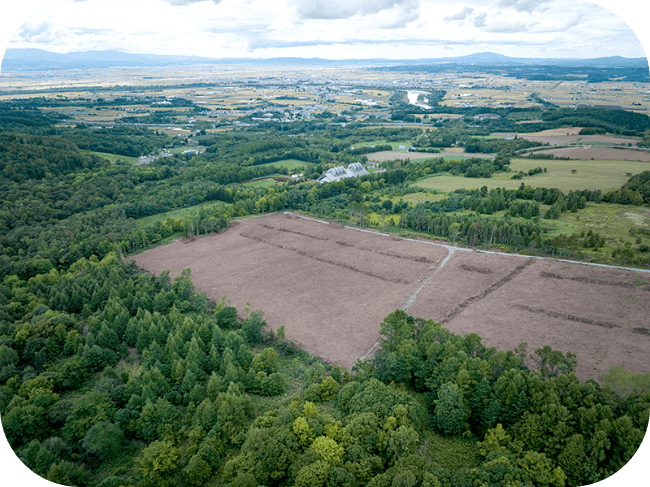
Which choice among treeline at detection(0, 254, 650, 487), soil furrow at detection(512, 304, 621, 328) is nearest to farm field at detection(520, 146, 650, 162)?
soil furrow at detection(512, 304, 621, 328)

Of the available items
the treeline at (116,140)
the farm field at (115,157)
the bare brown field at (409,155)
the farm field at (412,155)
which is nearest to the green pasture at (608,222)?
the farm field at (412,155)

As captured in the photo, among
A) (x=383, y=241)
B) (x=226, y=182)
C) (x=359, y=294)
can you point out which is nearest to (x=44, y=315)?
(x=359, y=294)

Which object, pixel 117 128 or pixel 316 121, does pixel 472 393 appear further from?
pixel 316 121

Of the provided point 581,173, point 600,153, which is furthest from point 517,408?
point 600,153

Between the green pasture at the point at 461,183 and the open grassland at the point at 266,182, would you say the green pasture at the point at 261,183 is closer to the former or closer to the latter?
the open grassland at the point at 266,182

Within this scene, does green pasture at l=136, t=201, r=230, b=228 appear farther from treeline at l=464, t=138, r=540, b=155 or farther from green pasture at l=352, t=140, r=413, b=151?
treeline at l=464, t=138, r=540, b=155
